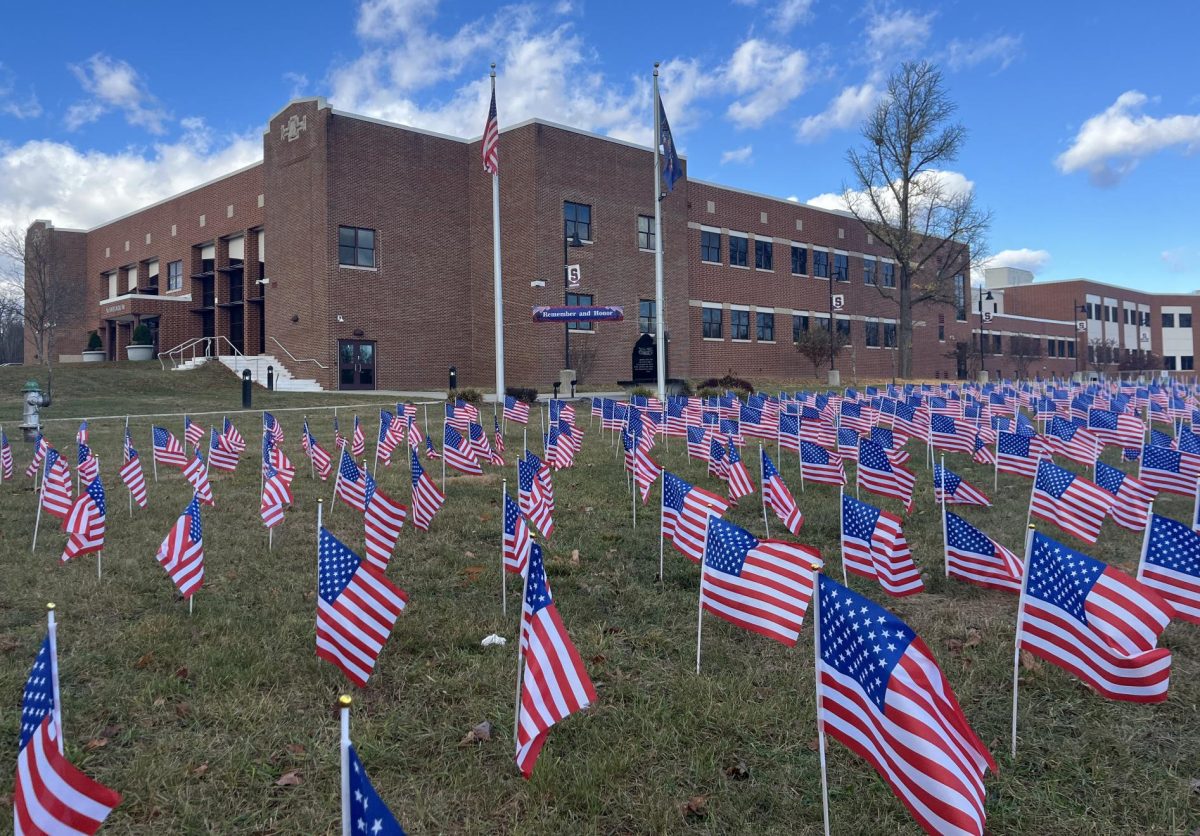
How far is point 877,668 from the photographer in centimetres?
278

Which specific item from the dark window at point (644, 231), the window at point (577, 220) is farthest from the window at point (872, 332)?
the window at point (577, 220)

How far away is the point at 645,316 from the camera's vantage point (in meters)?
41.5

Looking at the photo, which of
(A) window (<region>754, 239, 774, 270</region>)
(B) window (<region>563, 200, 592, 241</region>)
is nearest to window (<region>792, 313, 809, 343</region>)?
(A) window (<region>754, 239, 774, 270</region>)

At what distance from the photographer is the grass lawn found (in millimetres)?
3453

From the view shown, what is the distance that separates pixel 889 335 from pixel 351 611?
56.1 metres

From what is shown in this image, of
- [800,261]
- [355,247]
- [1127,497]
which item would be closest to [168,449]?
[1127,497]

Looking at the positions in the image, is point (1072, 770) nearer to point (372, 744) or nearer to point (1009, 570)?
point (1009, 570)

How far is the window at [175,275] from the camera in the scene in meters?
48.8

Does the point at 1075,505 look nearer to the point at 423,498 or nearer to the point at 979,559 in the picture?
the point at 979,559

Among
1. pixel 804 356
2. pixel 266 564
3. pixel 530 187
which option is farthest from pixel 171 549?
pixel 804 356

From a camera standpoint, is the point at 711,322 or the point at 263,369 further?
the point at 711,322

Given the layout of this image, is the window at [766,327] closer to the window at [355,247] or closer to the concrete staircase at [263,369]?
the window at [355,247]

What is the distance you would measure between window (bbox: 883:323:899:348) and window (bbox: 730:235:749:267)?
1460 cm

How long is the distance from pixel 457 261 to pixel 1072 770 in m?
37.1
